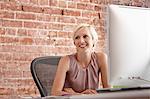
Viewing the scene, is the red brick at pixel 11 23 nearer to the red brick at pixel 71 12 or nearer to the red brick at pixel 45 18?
the red brick at pixel 45 18

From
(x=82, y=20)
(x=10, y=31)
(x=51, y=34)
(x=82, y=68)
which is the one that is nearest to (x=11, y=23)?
(x=10, y=31)

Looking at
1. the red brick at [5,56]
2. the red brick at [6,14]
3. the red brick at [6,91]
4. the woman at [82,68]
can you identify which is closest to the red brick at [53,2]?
the red brick at [6,14]

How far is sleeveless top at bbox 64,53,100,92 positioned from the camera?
2.15m

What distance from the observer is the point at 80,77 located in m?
2.17

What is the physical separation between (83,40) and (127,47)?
2.70 ft

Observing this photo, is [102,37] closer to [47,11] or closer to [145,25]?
[47,11]

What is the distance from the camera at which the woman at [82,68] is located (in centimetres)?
214

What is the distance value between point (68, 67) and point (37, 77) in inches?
9.2

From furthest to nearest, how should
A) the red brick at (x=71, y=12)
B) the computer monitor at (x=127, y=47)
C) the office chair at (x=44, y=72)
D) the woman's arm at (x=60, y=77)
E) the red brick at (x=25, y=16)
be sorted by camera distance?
the red brick at (x=71, y=12) → the red brick at (x=25, y=16) → the office chair at (x=44, y=72) → the woman's arm at (x=60, y=77) → the computer monitor at (x=127, y=47)

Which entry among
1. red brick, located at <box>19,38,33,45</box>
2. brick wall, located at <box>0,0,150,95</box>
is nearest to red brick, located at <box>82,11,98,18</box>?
brick wall, located at <box>0,0,150,95</box>

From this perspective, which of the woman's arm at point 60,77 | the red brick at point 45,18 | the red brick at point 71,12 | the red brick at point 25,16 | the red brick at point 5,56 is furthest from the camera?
the red brick at point 71,12

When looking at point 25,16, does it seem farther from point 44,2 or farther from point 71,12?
point 71,12

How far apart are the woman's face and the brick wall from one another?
25.2 inches

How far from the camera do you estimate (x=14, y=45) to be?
3.04 m
